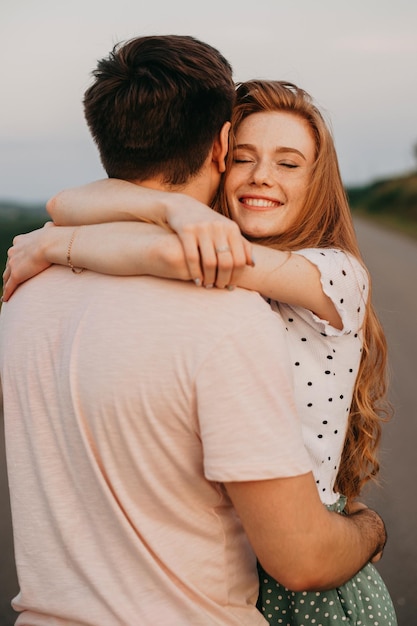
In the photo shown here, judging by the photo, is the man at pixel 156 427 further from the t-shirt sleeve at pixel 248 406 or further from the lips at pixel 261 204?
the lips at pixel 261 204

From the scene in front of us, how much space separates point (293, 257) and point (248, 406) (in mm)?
661

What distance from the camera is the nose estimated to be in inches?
104

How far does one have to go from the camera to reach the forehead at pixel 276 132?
269 cm

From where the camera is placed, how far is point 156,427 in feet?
5.32

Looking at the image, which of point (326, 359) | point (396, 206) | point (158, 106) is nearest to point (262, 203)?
point (326, 359)

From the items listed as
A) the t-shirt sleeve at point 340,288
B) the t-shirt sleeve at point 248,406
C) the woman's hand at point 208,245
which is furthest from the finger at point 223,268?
the t-shirt sleeve at point 340,288

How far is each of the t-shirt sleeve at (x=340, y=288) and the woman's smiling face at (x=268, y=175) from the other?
429 millimetres

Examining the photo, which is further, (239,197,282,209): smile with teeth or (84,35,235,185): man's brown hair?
(239,197,282,209): smile with teeth

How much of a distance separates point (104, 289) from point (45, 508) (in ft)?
1.72

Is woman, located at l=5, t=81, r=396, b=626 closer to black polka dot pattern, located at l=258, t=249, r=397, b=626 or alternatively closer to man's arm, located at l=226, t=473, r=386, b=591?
black polka dot pattern, located at l=258, t=249, r=397, b=626

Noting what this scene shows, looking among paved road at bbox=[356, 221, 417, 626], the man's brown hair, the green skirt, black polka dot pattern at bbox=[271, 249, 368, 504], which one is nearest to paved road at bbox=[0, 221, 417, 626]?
paved road at bbox=[356, 221, 417, 626]

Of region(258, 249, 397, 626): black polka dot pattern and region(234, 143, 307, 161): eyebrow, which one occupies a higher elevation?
region(234, 143, 307, 161): eyebrow

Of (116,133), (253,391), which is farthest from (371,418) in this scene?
(116,133)

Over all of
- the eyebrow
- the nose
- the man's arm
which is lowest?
the man's arm
